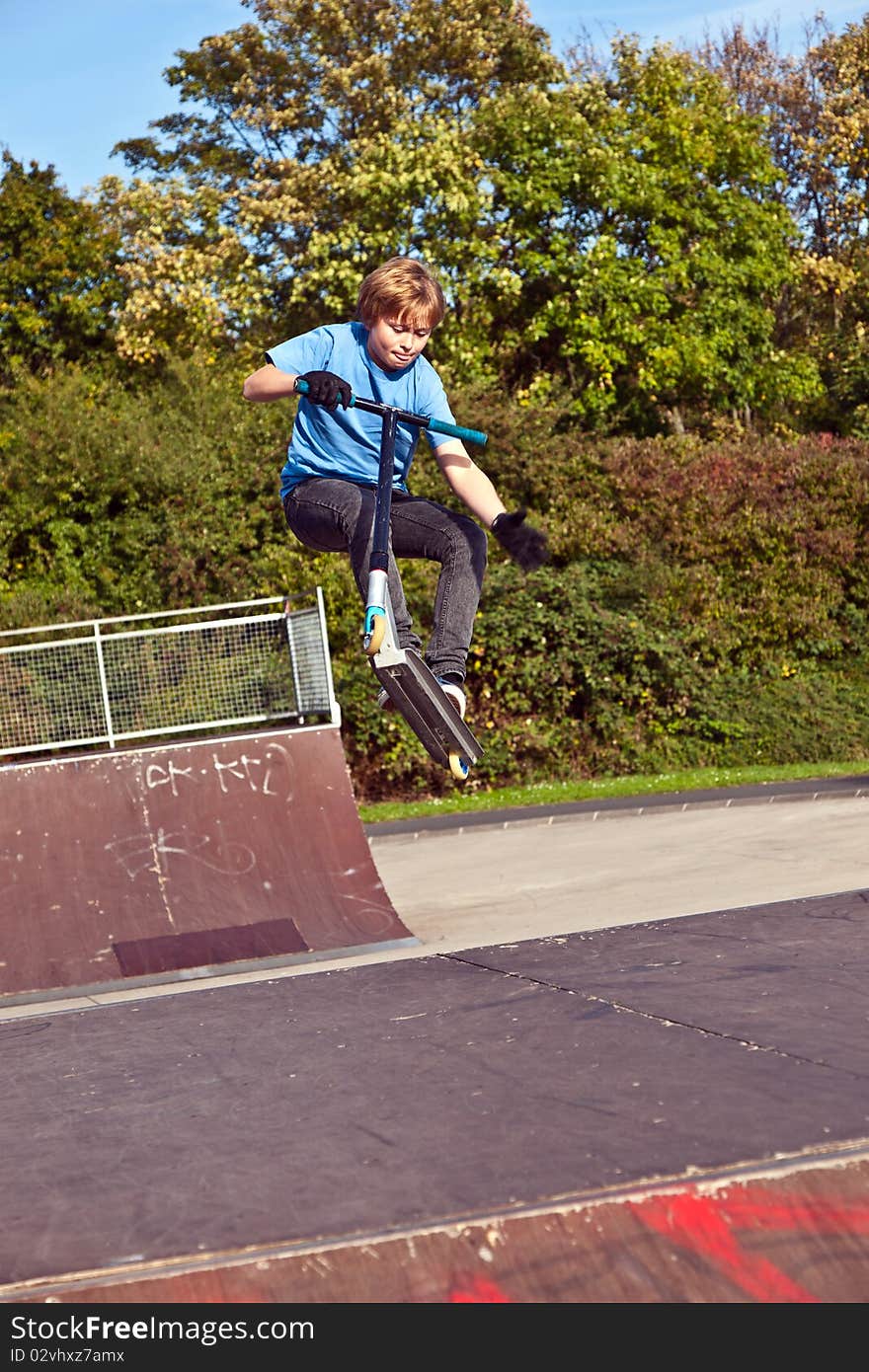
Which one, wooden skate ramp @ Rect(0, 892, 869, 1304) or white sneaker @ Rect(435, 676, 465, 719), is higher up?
white sneaker @ Rect(435, 676, 465, 719)

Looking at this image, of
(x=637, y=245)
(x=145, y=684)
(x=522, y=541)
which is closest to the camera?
(x=522, y=541)

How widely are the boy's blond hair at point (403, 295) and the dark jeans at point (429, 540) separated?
637mm

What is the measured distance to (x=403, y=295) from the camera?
187 inches

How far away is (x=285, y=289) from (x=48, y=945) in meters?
16.9

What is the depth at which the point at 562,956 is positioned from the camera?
604 cm

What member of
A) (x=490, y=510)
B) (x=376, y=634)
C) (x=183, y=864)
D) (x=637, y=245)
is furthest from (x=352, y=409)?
(x=637, y=245)

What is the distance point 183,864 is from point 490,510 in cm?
350

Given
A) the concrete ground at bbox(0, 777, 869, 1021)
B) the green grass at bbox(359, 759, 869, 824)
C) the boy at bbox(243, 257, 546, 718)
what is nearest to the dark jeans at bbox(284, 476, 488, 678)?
the boy at bbox(243, 257, 546, 718)

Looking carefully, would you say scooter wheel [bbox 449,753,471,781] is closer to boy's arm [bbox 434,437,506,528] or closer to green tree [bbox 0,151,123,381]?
boy's arm [bbox 434,437,506,528]

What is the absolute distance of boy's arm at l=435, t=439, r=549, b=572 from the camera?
5.00 meters

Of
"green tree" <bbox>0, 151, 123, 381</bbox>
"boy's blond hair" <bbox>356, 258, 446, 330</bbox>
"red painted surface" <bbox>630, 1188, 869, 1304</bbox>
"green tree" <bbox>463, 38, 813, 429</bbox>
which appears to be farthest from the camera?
"green tree" <bbox>0, 151, 123, 381</bbox>

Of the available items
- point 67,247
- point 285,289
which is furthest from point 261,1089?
point 67,247

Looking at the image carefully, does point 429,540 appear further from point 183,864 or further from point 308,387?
point 183,864

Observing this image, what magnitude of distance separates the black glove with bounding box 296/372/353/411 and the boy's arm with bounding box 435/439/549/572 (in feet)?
2.00
